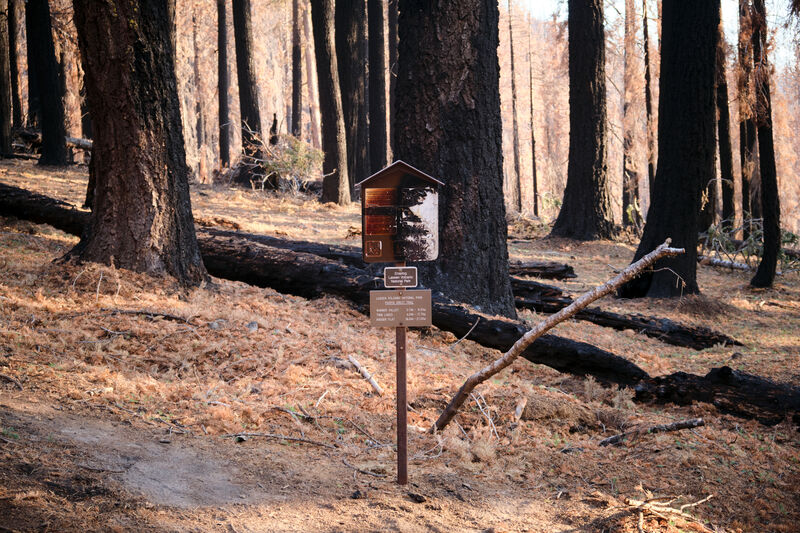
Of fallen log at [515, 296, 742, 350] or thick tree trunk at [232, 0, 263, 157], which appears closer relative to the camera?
fallen log at [515, 296, 742, 350]

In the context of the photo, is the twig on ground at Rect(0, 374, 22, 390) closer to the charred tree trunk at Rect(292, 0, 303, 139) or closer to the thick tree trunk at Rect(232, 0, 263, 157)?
the thick tree trunk at Rect(232, 0, 263, 157)

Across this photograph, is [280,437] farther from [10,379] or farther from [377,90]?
[377,90]

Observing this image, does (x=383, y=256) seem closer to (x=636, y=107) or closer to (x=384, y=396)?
(x=384, y=396)

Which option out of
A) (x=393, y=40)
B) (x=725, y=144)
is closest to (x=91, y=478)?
(x=725, y=144)

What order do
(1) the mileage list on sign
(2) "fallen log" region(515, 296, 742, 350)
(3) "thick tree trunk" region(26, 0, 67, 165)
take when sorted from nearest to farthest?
(1) the mileage list on sign → (2) "fallen log" region(515, 296, 742, 350) → (3) "thick tree trunk" region(26, 0, 67, 165)

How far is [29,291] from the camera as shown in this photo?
20.1 ft

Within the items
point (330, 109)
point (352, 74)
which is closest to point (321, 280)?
point (330, 109)

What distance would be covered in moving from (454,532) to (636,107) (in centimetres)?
→ 1983

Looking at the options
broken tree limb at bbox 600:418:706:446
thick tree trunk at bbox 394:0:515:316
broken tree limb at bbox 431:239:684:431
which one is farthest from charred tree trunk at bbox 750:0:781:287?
broken tree limb at bbox 431:239:684:431

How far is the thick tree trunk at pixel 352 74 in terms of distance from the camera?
59.2ft

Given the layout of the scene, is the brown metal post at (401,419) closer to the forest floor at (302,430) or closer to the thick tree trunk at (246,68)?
the forest floor at (302,430)

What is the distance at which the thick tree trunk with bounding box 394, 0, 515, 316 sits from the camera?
734 cm

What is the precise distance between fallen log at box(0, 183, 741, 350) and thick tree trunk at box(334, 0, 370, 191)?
409 inches

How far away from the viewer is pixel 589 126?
48.6ft
